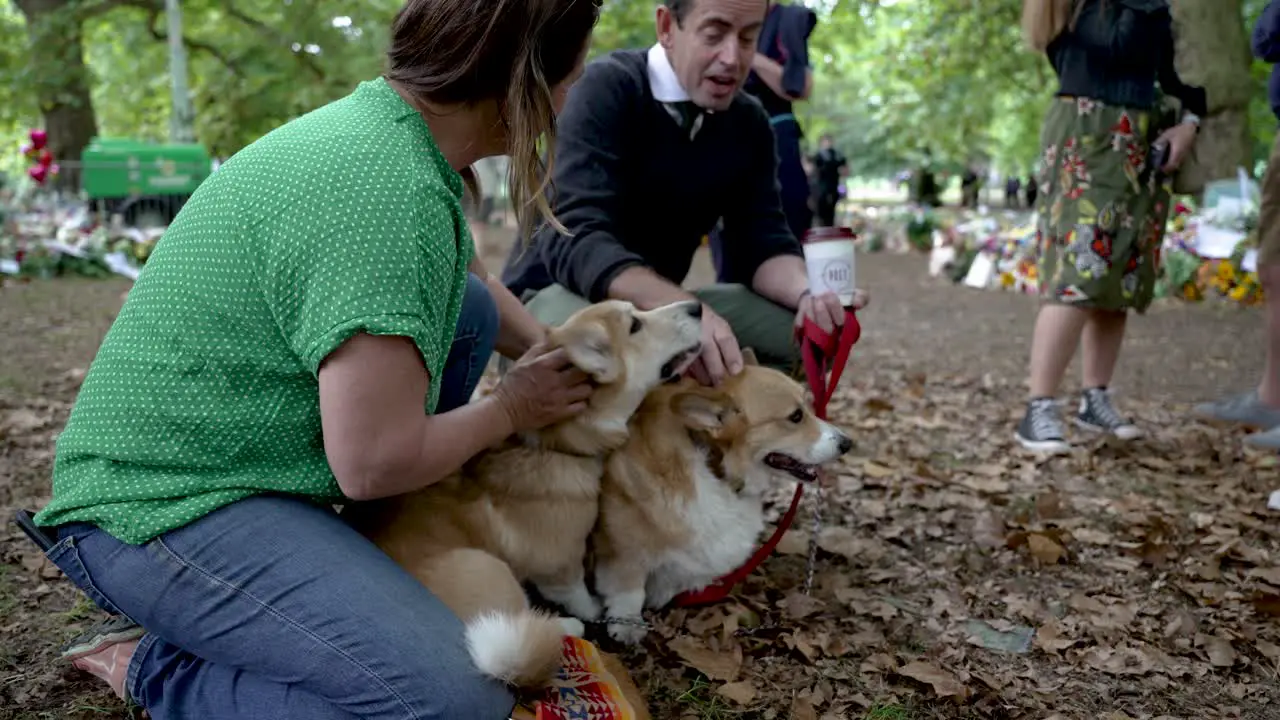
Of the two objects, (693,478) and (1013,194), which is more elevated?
(693,478)

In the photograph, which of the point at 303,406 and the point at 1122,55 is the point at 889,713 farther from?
the point at 1122,55

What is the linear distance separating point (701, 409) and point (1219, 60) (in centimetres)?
879

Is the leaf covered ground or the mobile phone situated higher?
the mobile phone

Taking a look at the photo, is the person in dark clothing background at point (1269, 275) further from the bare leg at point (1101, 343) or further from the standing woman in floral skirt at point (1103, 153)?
the bare leg at point (1101, 343)

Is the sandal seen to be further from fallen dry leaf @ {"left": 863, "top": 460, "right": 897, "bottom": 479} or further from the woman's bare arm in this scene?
fallen dry leaf @ {"left": 863, "top": 460, "right": 897, "bottom": 479}

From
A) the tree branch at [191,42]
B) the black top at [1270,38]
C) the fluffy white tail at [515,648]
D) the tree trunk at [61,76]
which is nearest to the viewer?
the fluffy white tail at [515,648]

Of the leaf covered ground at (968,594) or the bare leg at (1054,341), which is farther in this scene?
the bare leg at (1054,341)

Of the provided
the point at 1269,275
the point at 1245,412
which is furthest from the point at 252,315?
the point at 1245,412

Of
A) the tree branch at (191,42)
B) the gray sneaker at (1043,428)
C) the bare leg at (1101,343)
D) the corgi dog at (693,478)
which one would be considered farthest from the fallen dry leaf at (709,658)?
the tree branch at (191,42)

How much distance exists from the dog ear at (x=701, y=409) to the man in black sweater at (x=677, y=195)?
0.16 metres

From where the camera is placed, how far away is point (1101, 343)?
14.1 ft

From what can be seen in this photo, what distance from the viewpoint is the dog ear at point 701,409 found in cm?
253

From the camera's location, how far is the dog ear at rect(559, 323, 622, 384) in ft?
7.20

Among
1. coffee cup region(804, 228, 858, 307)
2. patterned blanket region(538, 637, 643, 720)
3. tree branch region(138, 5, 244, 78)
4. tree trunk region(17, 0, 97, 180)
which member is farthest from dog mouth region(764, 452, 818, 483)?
tree branch region(138, 5, 244, 78)
